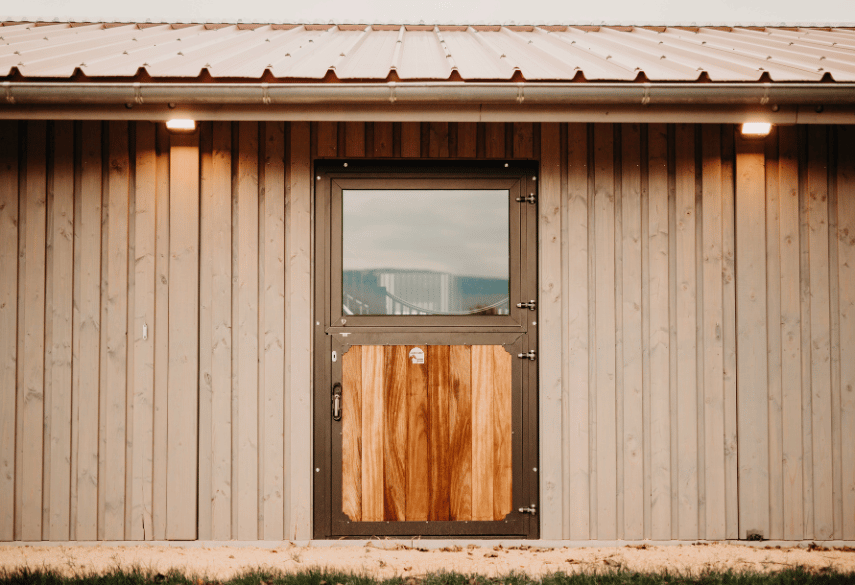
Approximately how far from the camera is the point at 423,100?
10.1ft

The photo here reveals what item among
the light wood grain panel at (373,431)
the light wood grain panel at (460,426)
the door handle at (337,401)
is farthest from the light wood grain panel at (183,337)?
the light wood grain panel at (460,426)

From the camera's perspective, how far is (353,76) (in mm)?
3082

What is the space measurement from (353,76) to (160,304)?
2.04 m

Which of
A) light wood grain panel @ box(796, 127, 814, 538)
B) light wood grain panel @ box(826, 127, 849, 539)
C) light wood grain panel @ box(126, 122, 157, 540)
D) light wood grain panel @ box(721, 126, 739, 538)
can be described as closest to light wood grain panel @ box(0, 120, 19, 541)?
light wood grain panel @ box(126, 122, 157, 540)

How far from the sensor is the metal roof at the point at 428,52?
3102 mm

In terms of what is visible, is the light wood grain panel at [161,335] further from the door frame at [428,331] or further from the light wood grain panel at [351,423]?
the light wood grain panel at [351,423]

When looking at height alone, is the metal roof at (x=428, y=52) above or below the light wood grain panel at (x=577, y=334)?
above

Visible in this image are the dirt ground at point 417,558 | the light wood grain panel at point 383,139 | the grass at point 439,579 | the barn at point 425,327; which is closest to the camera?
the grass at point 439,579

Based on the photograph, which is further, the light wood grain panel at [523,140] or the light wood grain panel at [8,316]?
the light wood grain panel at [523,140]

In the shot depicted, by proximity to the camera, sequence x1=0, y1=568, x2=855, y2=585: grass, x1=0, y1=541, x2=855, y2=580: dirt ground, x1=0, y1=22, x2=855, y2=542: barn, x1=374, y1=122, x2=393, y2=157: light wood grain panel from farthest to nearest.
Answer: x1=374, y1=122, x2=393, y2=157: light wood grain panel < x1=0, y1=22, x2=855, y2=542: barn < x1=0, y1=541, x2=855, y2=580: dirt ground < x1=0, y1=568, x2=855, y2=585: grass

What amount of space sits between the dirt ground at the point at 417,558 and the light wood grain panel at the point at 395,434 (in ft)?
0.90

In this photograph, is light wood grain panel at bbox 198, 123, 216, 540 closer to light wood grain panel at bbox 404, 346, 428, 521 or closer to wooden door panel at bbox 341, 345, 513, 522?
wooden door panel at bbox 341, 345, 513, 522

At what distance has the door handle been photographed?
12.1ft

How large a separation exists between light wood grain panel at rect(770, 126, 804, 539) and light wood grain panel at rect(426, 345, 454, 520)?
234 centimetres
